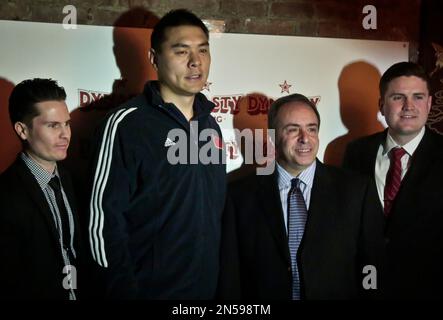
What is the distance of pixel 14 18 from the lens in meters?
2.24

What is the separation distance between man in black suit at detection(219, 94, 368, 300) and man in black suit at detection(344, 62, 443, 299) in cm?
23

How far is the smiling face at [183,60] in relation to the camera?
1.88m

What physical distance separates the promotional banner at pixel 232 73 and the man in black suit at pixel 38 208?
10.3 inches

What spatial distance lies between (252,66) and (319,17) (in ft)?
1.57

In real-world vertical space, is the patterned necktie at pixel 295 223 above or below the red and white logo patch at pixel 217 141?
below

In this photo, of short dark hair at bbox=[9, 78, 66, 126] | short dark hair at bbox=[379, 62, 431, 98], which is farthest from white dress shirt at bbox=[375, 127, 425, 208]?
short dark hair at bbox=[9, 78, 66, 126]

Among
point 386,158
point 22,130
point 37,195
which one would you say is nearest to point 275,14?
point 386,158

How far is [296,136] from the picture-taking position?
1.89 m

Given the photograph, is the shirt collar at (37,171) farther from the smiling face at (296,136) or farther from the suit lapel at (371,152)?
the suit lapel at (371,152)

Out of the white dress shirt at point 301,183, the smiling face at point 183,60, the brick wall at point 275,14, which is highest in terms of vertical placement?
the brick wall at point 275,14

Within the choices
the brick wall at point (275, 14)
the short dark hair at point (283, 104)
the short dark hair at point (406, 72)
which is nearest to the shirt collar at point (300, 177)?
the short dark hair at point (283, 104)

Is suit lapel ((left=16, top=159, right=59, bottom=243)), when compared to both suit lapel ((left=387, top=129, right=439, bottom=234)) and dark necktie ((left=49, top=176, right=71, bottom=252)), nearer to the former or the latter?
dark necktie ((left=49, top=176, right=71, bottom=252))

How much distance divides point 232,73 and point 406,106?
0.87 m
